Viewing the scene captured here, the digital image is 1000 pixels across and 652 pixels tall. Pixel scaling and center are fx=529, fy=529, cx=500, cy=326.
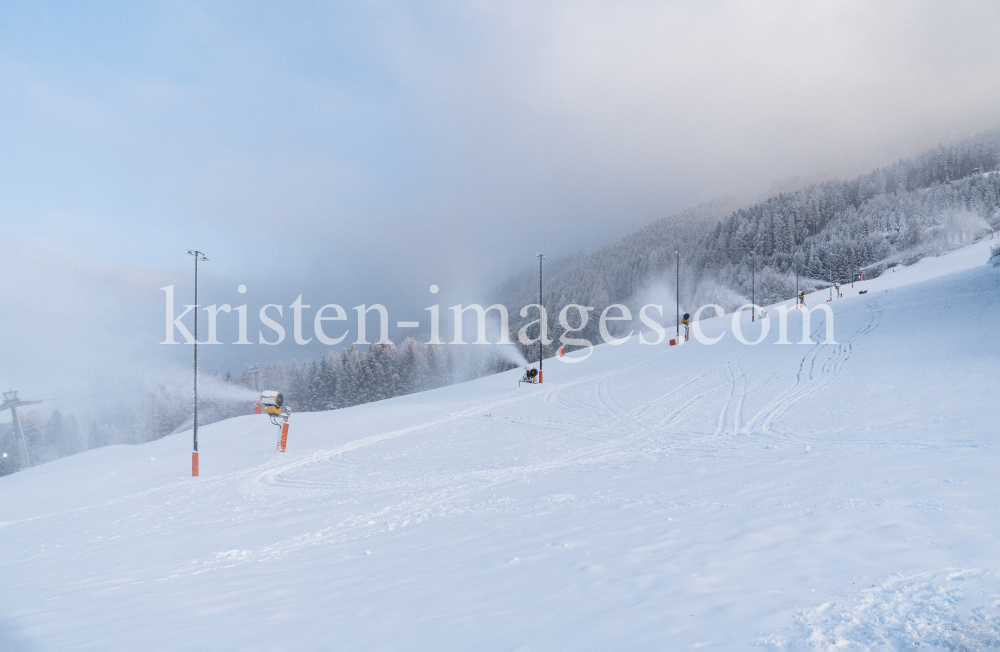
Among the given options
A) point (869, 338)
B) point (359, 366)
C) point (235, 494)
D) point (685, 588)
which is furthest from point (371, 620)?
point (359, 366)

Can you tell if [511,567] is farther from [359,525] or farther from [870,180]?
[870,180]

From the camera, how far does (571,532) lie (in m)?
7.44

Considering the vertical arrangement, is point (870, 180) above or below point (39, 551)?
above

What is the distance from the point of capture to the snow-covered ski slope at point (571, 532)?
4.39m

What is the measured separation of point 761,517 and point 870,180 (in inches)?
7066

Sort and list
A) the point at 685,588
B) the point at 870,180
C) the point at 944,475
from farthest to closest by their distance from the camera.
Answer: the point at 870,180
the point at 944,475
the point at 685,588

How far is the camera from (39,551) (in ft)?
33.9

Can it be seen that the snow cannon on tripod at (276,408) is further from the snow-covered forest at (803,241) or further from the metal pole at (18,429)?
the snow-covered forest at (803,241)

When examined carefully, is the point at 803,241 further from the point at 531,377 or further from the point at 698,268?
the point at 531,377

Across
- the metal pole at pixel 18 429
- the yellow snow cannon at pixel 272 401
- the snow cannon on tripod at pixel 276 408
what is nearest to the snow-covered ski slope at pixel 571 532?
the snow cannon on tripod at pixel 276 408

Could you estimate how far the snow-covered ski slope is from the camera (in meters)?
4.39

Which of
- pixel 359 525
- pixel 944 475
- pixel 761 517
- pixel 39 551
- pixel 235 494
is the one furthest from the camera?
pixel 235 494

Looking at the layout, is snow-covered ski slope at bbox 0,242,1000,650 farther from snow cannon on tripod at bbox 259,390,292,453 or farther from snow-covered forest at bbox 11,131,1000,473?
snow-covered forest at bbox 11,131,1000,473

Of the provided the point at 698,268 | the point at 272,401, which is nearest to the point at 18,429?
the point at 272,401
